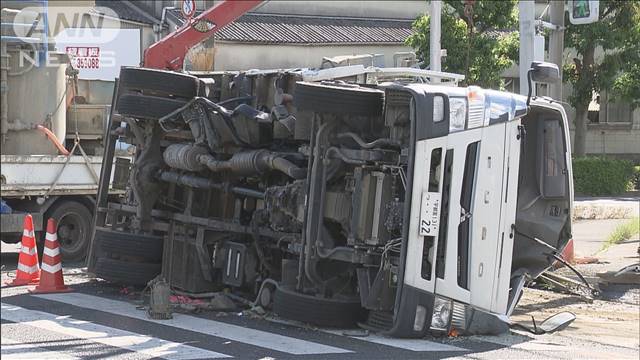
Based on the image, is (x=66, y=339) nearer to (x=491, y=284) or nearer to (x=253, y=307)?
(x=253, y=307)

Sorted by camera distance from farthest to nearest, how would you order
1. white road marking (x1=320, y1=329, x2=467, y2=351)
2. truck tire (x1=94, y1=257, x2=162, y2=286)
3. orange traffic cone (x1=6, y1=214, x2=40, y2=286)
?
orange traffic cone (x1=6, y1=214, x2=40, y2=286) < truck tire (x1=94, y1=257, x2=162, y2=286) < white road marking (x1=320, y1=329, x2=467, y2=351)

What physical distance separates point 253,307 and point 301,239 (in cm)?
90

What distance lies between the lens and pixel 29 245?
10.9 meters

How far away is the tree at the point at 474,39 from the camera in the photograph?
2542 centimetres

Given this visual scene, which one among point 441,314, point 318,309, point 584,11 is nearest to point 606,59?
point 584,11

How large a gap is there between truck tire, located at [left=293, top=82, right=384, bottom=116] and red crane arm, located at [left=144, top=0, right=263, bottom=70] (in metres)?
4.91

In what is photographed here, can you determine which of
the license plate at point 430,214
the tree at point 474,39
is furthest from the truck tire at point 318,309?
the tree at point 474,39

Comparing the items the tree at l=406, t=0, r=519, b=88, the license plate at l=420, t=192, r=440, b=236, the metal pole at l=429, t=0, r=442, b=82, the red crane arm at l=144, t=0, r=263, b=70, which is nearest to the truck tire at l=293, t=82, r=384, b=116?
the license plate at l=420, t=192, r=440, b=236

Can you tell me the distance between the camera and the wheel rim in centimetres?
1325

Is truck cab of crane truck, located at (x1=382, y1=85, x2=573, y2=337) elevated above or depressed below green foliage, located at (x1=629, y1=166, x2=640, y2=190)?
below

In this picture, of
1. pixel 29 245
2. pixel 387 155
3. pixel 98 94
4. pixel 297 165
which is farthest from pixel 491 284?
pixel 98 94

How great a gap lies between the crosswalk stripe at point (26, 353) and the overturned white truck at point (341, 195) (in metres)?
2.02

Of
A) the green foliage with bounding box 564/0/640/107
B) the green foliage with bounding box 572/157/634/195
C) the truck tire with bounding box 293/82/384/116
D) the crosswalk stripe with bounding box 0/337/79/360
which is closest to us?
the crosswalk stripe with bounding box 0/337/79/360

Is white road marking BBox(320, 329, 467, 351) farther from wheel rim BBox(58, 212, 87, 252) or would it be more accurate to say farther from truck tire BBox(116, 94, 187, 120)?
wheel rim BBox(58, 212, 87, 252)
